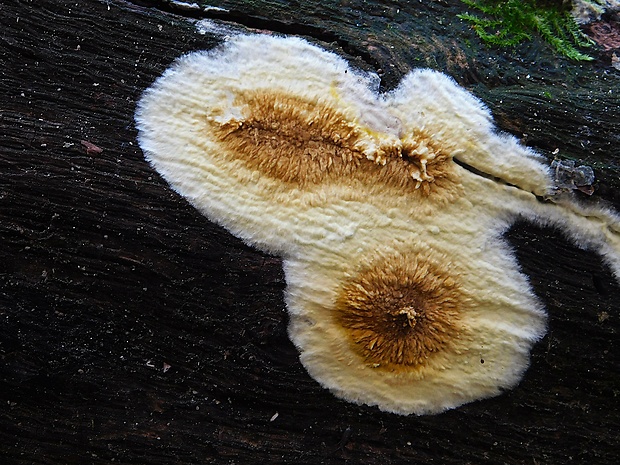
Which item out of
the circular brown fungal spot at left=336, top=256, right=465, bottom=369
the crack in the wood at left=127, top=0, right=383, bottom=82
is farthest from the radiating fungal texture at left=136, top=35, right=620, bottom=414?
the crack in the wood at left=127, top=0, right=383, bottom=82

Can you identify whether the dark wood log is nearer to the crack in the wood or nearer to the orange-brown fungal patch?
the crack in the wood

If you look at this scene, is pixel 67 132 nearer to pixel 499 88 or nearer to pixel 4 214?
pixel 4 214

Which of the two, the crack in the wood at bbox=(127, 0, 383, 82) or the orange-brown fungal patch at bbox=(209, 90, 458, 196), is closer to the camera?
the orange-brown fungal patch at bbox=(209, 90, 458, 196)

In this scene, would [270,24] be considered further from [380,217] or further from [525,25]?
[525,25]

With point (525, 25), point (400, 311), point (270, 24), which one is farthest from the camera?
point (525, 25)

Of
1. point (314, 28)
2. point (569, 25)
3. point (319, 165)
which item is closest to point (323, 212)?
point (319, 165)

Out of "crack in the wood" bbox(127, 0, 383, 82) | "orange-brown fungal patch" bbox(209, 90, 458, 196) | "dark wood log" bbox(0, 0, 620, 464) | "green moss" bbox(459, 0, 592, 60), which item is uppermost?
"green moss" bbox(459, 0, 592, 60)

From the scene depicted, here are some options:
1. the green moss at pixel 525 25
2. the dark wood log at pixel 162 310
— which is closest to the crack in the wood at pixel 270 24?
the dark wood log at pixel 162 310

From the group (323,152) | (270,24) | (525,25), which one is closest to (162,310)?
(323,152)
